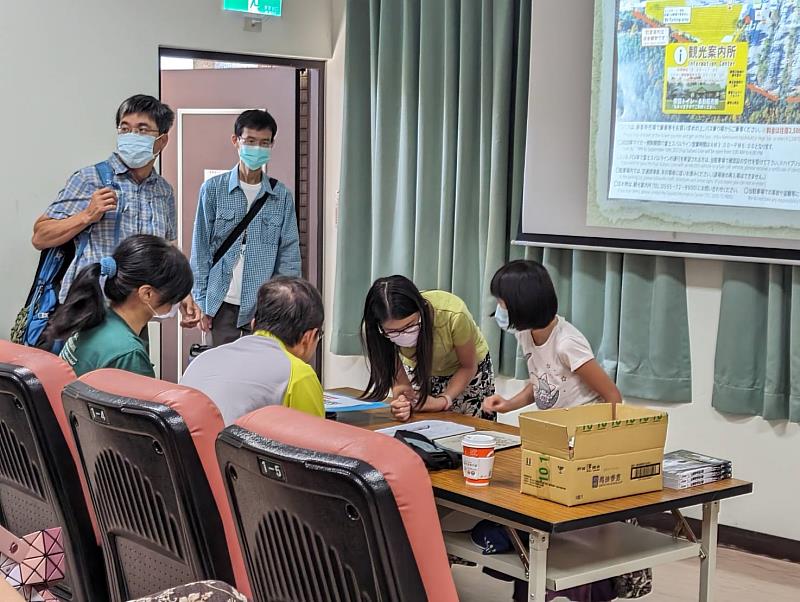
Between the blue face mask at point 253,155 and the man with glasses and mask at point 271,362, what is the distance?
1.93 m

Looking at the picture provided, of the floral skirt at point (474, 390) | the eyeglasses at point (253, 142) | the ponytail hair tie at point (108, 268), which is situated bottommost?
the floral skirt at point (474, 390)

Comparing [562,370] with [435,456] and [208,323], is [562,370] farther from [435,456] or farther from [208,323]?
[208,323]

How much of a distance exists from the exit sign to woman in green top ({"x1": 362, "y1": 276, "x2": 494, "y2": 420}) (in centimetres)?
220

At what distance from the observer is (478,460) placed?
2.49 m

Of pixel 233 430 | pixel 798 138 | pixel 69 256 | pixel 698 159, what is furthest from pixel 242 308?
pixel 233 430

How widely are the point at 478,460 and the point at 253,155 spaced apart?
2513 millimetres

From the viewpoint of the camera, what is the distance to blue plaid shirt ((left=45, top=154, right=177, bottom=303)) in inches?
153

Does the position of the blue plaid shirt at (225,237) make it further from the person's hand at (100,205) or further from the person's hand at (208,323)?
the person's hand at (100,205)

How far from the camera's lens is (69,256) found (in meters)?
3.93

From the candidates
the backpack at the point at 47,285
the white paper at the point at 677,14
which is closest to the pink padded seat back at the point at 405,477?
the backpack at the point at 47,285

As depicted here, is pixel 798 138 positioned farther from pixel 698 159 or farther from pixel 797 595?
pixel 797 595

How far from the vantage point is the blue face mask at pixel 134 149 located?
3.91 metres

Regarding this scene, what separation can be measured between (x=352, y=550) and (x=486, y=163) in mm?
3343

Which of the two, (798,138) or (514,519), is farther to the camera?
(798,138)
